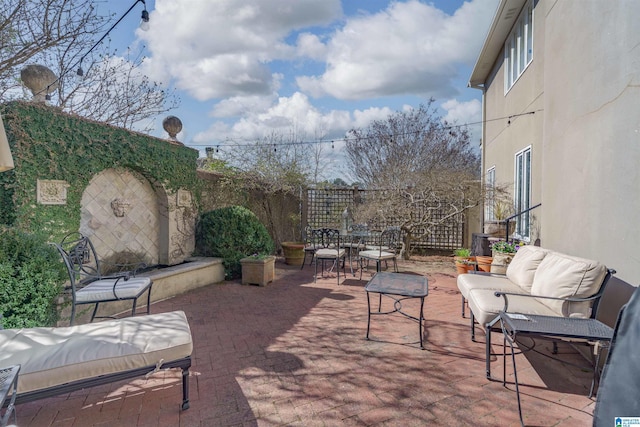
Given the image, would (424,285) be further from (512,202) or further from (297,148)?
(297,148)

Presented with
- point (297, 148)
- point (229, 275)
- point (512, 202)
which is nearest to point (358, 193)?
point (297, 148)

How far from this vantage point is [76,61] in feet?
19.4

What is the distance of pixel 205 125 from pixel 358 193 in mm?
4858

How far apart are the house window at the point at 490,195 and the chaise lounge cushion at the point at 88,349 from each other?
665 centimetres

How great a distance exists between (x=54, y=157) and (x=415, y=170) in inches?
311

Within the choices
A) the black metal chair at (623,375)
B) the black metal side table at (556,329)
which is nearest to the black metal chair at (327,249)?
the black metal side table at (556,329)

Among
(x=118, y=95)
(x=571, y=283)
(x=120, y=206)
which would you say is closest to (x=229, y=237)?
(x=120, y=206)

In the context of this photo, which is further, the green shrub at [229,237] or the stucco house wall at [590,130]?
the green shrub at [229,237]

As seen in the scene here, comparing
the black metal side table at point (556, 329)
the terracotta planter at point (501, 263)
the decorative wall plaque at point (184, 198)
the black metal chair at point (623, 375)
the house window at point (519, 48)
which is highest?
the house window at point (519, 48)

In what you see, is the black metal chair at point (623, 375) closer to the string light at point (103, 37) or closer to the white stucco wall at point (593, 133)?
the white stucco wall at point (593, 133)

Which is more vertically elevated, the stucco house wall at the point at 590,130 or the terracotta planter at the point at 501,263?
the stucco house wall at the point at 590,130

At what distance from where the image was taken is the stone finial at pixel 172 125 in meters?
6.05

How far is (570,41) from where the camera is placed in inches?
145

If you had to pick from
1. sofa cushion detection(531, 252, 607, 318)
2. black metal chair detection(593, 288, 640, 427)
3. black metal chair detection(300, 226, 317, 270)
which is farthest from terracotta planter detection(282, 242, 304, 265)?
black metal chair detection(593, 288, 640, 427)
